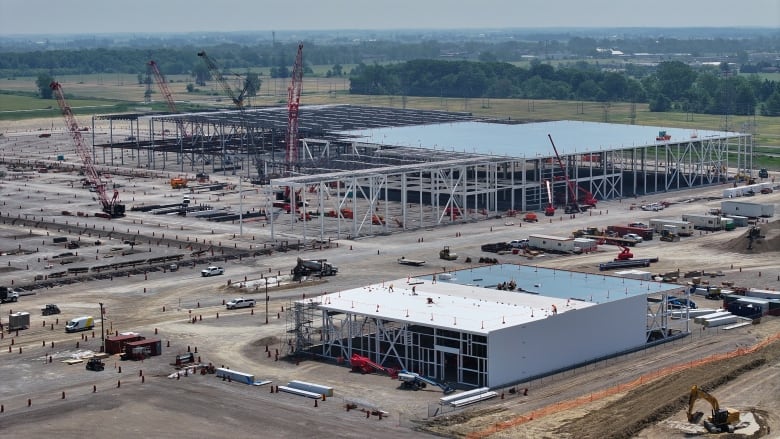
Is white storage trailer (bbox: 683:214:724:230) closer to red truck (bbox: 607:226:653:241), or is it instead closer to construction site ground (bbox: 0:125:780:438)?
construction site ground (bbox: 0:125:780:438)

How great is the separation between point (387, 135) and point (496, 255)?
168 ft

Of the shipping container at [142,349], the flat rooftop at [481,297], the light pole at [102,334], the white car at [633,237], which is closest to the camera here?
the flat rooftop at [481,297]

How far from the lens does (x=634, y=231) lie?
112 meters

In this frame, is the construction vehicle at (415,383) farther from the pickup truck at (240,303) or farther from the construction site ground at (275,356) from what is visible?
the pickup truck at (240,303)

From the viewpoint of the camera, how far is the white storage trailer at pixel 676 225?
4441 inches

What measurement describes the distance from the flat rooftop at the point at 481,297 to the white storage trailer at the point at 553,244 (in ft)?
73.0

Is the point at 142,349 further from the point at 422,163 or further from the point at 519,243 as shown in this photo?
the point at 422,163

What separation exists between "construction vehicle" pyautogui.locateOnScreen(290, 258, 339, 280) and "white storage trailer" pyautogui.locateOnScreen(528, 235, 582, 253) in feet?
58.9

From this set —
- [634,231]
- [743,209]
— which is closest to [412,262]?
[634,231]

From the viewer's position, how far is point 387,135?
152m

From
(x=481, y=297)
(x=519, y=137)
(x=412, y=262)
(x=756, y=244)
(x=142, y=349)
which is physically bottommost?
(x=412, y=262)

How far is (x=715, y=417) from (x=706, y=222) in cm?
5999

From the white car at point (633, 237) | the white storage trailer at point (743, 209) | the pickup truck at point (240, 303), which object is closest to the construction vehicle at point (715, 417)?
the pickup truck at point (240, 303)

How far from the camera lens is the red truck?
110750 millimetres
